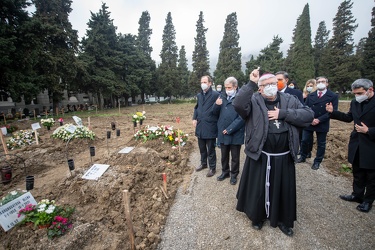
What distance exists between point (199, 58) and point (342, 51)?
82.8 ft

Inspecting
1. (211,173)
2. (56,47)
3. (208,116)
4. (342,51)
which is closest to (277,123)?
(208,116)

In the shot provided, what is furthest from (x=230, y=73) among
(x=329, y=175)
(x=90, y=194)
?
(x=90, y=194)

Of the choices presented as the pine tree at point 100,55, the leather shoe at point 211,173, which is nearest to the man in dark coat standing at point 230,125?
the leather shoe at point 211,173

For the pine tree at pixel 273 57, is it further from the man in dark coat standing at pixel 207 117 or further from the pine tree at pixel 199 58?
the man in dark coat standing at pixel 207 117

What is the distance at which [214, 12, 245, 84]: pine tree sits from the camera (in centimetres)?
3607

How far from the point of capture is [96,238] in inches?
108

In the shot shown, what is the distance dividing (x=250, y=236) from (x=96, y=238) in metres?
2.28

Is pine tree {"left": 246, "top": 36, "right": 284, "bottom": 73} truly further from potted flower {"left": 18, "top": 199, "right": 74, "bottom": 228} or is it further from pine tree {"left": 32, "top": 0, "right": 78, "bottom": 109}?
potted flower {"left": 18, "top": 199, "right": 74, "bottom": 228}

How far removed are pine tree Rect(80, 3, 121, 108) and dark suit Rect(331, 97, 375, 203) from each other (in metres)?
26.1

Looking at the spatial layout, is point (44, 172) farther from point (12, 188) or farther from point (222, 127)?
point (222, 127)

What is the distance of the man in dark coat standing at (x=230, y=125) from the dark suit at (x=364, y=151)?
1.93 meters

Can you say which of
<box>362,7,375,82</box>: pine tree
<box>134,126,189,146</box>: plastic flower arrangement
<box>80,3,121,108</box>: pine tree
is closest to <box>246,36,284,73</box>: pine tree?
<box>362,7,375,82</box>: pine tree

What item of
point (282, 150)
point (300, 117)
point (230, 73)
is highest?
point (230, 73)

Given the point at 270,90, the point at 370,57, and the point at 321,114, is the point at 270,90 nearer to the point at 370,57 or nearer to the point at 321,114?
the point at 321,114
